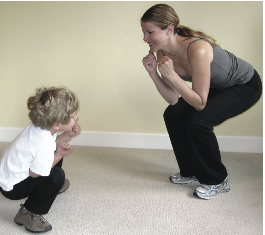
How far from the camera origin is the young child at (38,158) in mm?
1185

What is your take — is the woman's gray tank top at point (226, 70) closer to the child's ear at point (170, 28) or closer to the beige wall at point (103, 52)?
the child's ear at point (170, 28)

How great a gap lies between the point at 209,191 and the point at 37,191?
0.85m

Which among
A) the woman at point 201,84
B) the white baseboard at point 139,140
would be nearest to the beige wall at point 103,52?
the white baseboard at point 139,140

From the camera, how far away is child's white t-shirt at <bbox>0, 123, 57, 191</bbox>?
3.87ft

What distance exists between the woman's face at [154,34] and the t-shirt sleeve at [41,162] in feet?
2.39

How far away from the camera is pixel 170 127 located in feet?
5.51

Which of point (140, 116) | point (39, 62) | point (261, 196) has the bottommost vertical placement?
point (261, 196)

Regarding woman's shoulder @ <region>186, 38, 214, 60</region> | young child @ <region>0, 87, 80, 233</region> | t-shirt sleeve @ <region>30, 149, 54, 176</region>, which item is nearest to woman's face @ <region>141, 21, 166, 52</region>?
woman's shoulder @ <region>186, 38, 214, 60</region>

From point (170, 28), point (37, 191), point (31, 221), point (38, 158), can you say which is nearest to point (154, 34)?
point (170, 28)

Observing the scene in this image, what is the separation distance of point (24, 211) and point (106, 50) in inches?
51.8

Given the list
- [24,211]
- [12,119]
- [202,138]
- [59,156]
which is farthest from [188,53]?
[12,119]

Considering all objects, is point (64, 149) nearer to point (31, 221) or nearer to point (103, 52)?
point (31, 221)

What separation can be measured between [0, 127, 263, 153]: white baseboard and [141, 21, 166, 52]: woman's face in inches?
37.6

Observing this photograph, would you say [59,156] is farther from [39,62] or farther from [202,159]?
[39,62]
